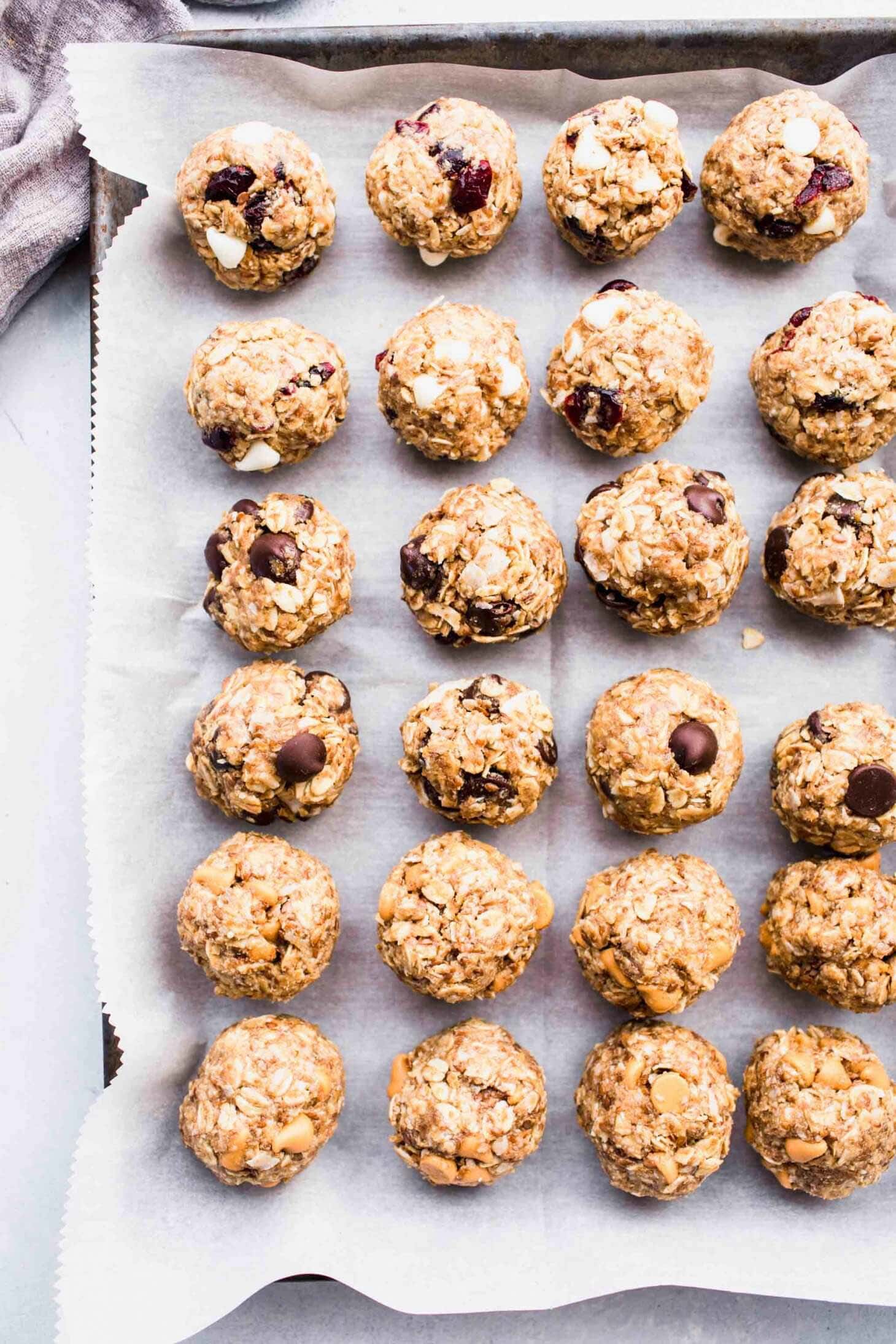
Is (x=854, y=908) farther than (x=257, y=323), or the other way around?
(x=257, y=323)

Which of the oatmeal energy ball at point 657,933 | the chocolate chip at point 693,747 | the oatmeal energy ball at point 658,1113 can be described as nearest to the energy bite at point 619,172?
the chocolate chip at point 693,747

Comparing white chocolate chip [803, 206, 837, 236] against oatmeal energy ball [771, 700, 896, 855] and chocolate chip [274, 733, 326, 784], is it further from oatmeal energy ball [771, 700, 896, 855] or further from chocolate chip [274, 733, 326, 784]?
chocolate chip [274, 733, 326, 784]

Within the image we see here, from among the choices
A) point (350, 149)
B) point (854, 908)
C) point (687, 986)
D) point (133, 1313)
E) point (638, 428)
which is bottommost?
point (133, 1313)

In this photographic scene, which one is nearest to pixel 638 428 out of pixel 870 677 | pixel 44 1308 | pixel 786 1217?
pixel 870 677

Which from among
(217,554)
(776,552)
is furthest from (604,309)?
(217,554)

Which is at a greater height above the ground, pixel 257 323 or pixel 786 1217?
pixel 257 323

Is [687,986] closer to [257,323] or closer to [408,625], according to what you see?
[408,625]

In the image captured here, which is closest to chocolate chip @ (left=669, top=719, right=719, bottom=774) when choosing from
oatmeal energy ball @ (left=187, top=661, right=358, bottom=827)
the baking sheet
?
the baking sheet

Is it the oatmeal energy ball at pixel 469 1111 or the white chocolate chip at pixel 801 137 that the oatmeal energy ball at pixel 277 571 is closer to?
the oatmeal energy ball at pixel 469 1111

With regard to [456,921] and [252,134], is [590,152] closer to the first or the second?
[252,134]
